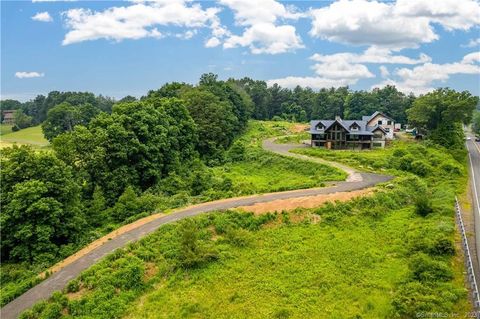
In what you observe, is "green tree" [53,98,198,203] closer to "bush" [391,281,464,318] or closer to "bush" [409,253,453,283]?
"bush" [409,253,453,283]

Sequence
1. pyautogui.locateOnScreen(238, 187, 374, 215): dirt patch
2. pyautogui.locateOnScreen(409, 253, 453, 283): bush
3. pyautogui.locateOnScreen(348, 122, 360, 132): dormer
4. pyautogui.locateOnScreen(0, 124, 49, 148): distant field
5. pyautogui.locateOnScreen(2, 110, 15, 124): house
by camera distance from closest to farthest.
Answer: pyautogui.locateOnScreen(409, 253, 453, 283): bush, pyautogui.locateOnScreen(238, 187, 374, 215): dirt patch, pyautogui.locateOnScreen(348, 122, 360, 132): dormer, pyautogui.locateOnScreen(0, 124, 49, 148): distant field, pyautogui.locateOnScreen(2, 110, 15, 124): house

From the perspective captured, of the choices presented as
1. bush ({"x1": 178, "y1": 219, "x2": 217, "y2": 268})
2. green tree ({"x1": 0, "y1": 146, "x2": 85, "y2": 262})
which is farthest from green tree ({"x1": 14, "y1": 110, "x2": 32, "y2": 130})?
bush ({"x1": 178, "y1": 219, "x2": 217, "y2": 268})

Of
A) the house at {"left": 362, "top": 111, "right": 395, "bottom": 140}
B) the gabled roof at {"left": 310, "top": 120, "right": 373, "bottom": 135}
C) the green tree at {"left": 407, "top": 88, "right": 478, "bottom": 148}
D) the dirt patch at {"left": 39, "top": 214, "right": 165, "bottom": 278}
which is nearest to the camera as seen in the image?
the dirt patch at {"left": 39, "top": 214, "right": 165, "bottom": 278}

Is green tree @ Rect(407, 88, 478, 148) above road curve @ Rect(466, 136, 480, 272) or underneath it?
above

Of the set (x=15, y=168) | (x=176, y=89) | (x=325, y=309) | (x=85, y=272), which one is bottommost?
(x=325, y=309)

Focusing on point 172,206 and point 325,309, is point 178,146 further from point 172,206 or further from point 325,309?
point 325,309

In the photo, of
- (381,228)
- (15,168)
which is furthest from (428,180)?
(15,168)

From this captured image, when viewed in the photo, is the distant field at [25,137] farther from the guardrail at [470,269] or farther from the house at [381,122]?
the guardrail at [470,269]
